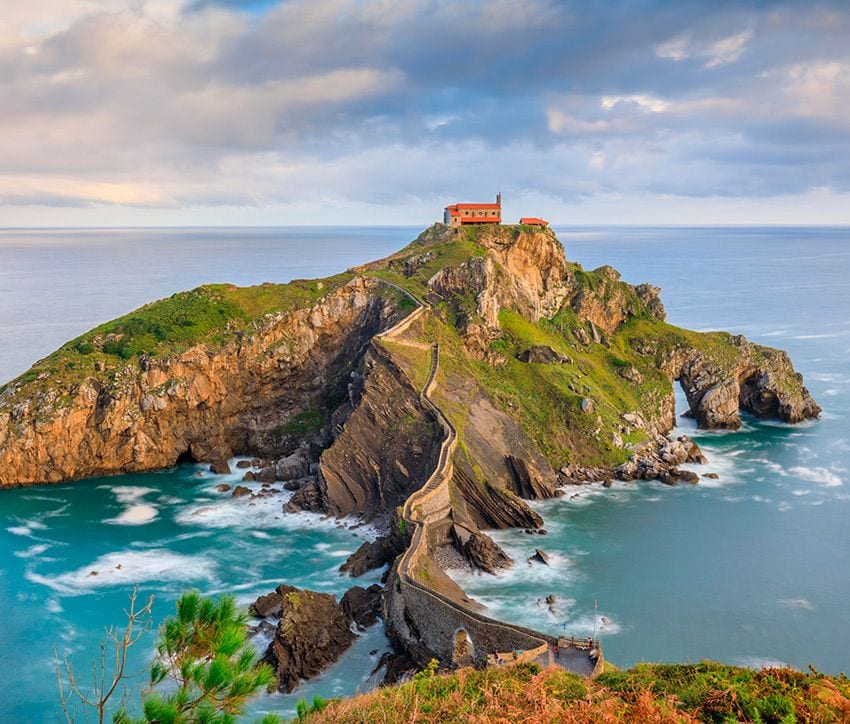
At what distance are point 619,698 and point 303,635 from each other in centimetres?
2729

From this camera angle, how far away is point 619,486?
2975 inches

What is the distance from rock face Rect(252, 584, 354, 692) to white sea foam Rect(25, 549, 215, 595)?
34.4ft

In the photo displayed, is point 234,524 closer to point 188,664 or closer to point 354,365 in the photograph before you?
point 354,365

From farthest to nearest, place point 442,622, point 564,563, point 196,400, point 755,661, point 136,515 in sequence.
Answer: point 196,400
point 136,515
point 564,563
point 755,661
point 442,622

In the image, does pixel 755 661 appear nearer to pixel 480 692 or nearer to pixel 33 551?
pixel 480 692

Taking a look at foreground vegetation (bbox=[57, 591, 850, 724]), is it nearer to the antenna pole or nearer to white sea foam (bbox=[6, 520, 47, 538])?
the antenna pole

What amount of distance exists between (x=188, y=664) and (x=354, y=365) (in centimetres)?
6898

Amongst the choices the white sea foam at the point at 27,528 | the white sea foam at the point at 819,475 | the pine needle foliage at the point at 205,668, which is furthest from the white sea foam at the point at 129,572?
the white sea foam at the point at 819,475

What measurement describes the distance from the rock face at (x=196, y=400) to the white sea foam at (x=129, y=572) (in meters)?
20.6

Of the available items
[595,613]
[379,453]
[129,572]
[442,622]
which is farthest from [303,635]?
[379,453]

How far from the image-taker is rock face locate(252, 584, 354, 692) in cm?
4366

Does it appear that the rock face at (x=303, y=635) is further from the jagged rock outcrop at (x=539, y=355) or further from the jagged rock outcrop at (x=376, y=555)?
the jagged rock outcrop at (x=539, y=355)

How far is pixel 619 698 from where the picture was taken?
22625mm

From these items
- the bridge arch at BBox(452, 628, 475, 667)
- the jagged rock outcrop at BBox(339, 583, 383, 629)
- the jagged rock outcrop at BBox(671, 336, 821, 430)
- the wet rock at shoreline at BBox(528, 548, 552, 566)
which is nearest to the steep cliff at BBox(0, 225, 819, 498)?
the jagged rock outcrop at BBox(671, 336, 821, 430)
